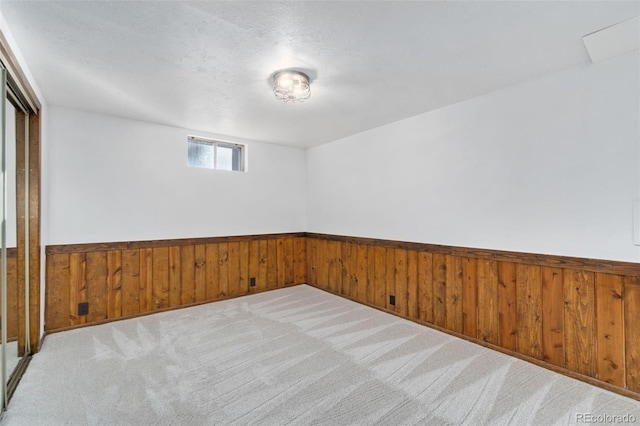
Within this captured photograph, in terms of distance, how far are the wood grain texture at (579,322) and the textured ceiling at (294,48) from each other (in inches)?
64.0

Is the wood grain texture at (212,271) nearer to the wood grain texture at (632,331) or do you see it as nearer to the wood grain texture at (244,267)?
the wood grain texture at (244,267)

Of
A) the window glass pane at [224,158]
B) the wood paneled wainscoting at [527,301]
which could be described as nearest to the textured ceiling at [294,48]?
the window glass pane at [224,158]

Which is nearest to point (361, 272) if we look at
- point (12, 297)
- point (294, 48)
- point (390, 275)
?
point (390, 275)

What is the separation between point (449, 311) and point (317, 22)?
285 cm

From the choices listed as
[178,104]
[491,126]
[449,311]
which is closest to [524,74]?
[491,126]

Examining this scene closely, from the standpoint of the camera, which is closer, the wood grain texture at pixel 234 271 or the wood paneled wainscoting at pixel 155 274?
the wood paneled wainscoting at pixel 155 274

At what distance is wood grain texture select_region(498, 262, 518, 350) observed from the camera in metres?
2.61

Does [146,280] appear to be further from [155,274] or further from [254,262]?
[254,262]

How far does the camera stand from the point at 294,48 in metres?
1.98

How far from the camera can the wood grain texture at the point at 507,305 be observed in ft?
8.57

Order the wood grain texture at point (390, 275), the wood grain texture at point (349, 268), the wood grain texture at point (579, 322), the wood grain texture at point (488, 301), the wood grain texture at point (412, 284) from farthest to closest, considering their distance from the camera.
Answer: the wood grain texture at point (349, 268), the wood grain texture at point (390, 275), the wood grain texture at point (412, 284), the wood grain texture at point (488, 301), the wood grain texture at point (579, 322)

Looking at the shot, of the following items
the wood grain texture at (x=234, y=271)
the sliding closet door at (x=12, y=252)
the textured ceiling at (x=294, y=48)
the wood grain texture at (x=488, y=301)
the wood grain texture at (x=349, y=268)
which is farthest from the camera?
the wood grain texture at (x=234, y=271)

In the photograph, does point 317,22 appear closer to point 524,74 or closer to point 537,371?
point 524,74

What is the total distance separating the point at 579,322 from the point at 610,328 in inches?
6.8
